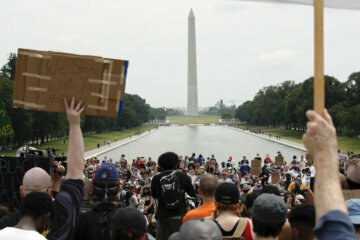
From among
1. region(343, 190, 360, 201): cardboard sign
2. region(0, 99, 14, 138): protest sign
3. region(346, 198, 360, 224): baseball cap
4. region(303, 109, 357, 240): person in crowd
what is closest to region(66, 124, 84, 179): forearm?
region(303, 109, 357, 240): person in crowd

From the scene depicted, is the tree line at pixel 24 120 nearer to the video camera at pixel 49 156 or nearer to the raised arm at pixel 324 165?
the video camera at pixel 49 156

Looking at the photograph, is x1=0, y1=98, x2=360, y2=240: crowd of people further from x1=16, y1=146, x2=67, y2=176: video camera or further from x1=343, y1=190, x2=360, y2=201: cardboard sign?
x1=343, y1=190, x2=360, y2=201: cardboard sign

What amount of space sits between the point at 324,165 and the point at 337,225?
20 cm

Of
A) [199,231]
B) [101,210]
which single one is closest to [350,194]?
[199,231]

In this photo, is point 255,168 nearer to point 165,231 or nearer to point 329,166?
point 165,231

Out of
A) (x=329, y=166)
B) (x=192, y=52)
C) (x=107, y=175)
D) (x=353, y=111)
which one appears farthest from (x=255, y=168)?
(x=192, y=52)

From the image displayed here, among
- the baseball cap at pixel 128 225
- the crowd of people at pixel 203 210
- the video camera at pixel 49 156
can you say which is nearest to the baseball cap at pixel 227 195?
the crowd of people at pixel 203 210

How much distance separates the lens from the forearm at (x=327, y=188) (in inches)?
52.9

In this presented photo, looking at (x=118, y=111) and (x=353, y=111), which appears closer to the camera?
(x=118, y=111)

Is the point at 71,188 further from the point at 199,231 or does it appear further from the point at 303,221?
the point at 303,221

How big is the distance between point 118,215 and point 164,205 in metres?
1.98

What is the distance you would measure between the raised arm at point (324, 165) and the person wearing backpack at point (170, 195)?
2.84 meters

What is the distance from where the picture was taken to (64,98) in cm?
251

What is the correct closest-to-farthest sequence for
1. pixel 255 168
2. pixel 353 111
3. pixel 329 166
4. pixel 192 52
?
1. pixel 329 166
2. pixel 255 168
3. pixel 353 111
4. pixel 192 52
